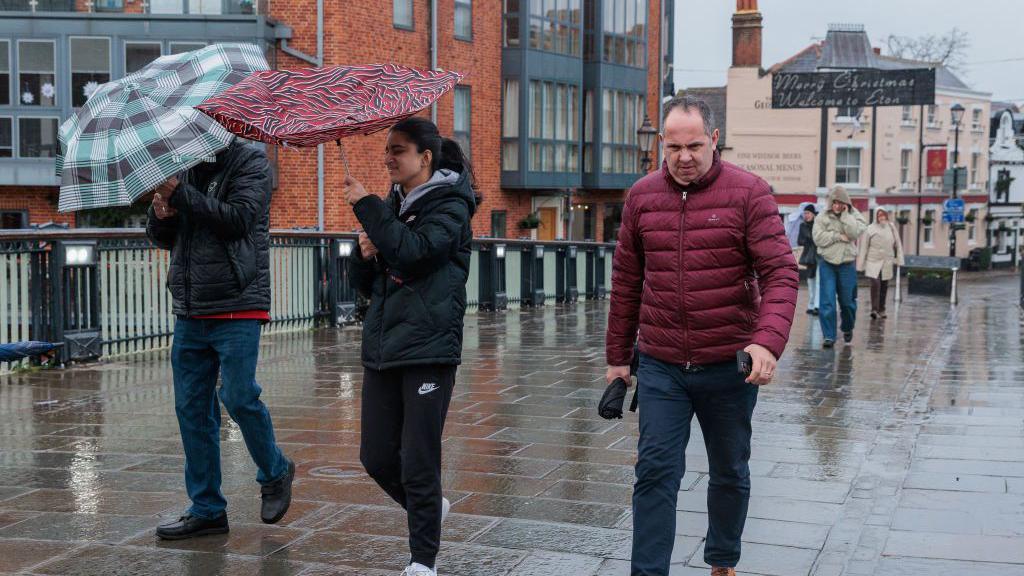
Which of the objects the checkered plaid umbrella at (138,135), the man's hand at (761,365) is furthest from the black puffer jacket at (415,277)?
the man's hand at (761,365)

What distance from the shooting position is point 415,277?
435 cm

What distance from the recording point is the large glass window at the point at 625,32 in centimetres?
3769

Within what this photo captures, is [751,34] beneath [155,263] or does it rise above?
above

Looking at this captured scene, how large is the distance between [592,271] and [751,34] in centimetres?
3577

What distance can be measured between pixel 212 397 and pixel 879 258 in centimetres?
1448

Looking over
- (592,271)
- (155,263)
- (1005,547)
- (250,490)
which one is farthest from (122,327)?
(592,271)

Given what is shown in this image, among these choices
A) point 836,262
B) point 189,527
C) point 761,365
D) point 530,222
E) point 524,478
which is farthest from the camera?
point 530,222

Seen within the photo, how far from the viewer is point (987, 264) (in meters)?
63.2

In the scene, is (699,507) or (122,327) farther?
(122,327)

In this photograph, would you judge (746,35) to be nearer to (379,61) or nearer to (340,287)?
(379,61)

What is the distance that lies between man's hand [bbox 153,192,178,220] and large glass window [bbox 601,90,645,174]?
3259 cm

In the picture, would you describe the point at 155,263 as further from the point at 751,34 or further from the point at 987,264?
the point at 987,264

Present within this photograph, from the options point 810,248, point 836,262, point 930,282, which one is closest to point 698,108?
point 836,262

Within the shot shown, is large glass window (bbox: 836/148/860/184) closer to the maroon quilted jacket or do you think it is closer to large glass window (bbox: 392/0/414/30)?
large glass window (bbox: 392/0/414/30)
